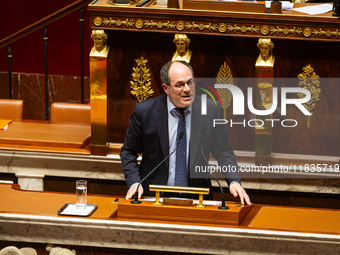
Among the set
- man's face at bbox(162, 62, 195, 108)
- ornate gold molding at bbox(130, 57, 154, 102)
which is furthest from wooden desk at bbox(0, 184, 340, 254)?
ornate gold molding at bbox(130, 57, 154, 102)

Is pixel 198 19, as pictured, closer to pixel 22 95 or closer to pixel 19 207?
pixel 19 207

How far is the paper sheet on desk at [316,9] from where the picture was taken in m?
3.45

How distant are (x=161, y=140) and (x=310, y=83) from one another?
117 centimetres

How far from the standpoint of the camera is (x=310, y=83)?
3432mm

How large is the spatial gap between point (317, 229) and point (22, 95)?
166 inches

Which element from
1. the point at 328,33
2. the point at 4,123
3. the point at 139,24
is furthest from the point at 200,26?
the point at 4,123

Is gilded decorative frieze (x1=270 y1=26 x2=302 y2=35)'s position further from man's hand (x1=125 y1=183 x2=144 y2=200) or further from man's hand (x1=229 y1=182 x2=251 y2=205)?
man's hand (x1=125 y1=183 x2=144 y2=200)

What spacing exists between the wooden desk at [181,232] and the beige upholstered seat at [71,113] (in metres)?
1.77

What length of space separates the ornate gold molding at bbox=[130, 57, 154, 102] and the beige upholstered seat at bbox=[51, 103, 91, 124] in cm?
77

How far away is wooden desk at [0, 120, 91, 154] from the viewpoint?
3777 millimetres

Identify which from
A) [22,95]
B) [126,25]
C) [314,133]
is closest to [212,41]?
[126,25]

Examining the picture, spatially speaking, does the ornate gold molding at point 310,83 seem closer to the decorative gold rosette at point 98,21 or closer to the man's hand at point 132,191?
the decorative gold rosette at point 98,21

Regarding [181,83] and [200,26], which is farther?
[200,26]

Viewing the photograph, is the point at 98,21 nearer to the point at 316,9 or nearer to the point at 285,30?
the point at 285,30
